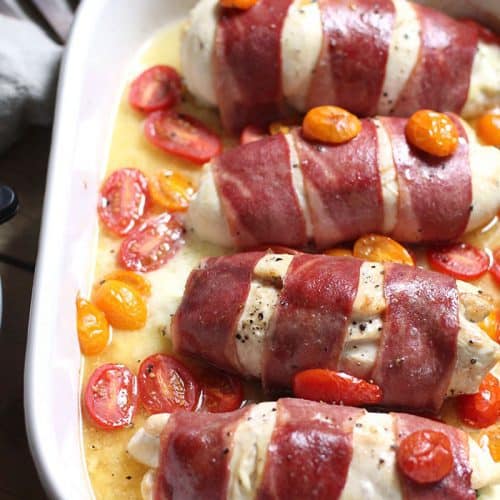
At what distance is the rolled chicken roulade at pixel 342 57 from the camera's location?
12.0ft

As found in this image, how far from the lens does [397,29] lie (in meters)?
3.71

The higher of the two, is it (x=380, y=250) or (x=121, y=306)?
(x=380, y=250)

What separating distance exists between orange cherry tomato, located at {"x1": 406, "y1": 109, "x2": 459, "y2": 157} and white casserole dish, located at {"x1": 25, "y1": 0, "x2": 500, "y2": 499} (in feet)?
2.97

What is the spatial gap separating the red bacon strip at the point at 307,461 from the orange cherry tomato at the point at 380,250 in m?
0.95

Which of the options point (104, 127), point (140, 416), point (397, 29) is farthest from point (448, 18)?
point (140, 416)

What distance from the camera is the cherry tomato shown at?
120 inches

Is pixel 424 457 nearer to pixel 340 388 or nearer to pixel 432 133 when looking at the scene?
pixel 340 388

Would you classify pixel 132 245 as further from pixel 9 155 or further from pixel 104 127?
pixel 9 155

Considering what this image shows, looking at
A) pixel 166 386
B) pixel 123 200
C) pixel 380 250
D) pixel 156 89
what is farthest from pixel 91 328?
pixel 156 89

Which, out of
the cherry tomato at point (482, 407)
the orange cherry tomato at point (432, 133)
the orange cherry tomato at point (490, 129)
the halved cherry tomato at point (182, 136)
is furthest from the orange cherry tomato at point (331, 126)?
the cherry tomato at point (482, 407)

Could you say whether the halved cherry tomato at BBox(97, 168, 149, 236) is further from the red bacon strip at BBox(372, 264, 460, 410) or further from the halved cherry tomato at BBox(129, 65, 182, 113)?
the red bacon strip at BBox(372, 264, 460, 410)

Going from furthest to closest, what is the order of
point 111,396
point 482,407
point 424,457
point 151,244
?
point 151,244 → point 111,396 → point 482,407 → point 424,457

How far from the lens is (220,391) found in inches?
125

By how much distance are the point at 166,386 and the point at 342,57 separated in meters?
1.69
